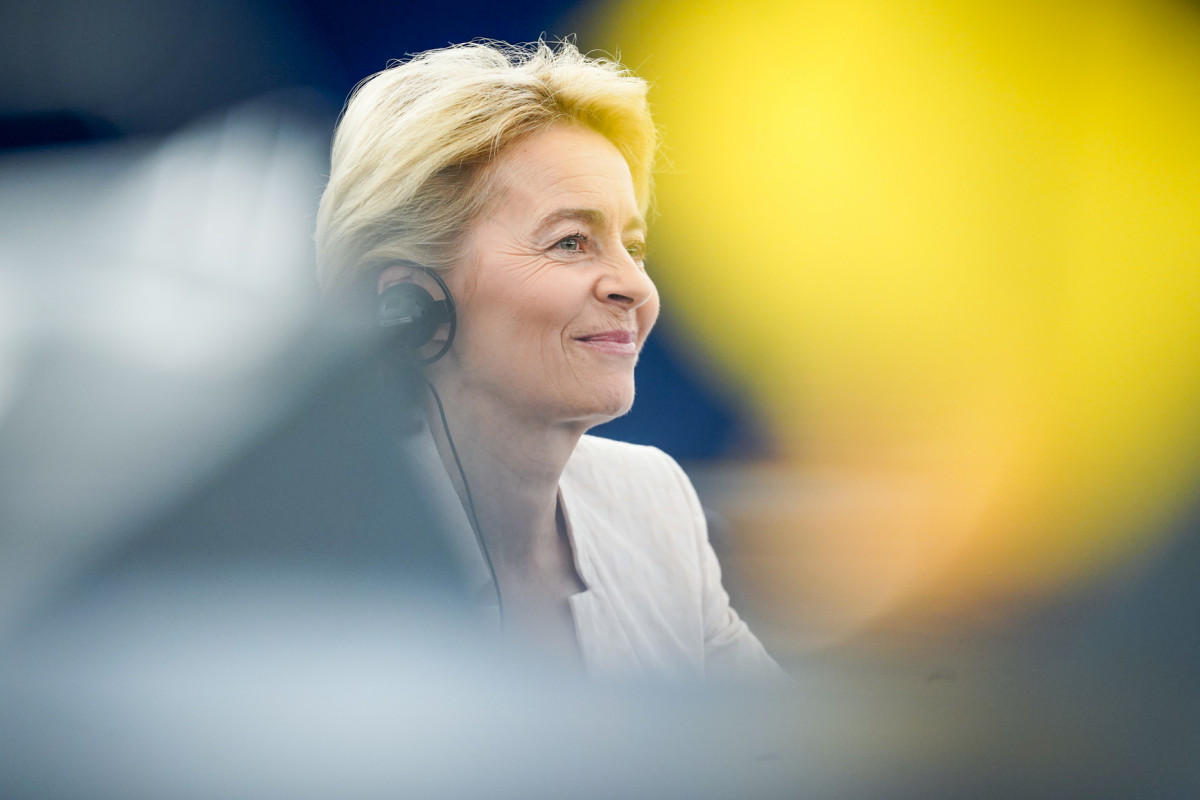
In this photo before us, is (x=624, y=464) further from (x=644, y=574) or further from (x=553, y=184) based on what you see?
(x=553, y=184)

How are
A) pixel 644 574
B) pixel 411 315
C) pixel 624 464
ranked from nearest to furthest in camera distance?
pixel 411 315, pixel 644 574, pixel 624 464

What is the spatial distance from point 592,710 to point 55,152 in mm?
1050

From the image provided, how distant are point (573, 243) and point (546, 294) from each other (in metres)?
0.09

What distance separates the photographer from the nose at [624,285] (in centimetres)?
110

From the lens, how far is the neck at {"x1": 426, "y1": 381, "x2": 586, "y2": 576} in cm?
112

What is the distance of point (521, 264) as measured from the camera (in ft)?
3.57

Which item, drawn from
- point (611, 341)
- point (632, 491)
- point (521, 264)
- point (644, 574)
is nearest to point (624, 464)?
point (632, 491)

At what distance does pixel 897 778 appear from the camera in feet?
3.40

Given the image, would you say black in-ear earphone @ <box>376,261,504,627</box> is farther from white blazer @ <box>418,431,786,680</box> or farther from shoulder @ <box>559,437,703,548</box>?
shoulder @ <box>559,437,703,548</box>

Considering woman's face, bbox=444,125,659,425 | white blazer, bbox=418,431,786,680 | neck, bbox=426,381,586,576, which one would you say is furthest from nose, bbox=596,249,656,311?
white blazer, bbox=418,431,786,680

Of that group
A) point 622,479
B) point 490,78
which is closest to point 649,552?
point 622,479

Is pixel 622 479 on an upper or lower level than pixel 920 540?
upper

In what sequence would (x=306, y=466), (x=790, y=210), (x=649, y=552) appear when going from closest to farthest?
(x=306, y=466)
(x=649, y=552)
(x=790, y=210)

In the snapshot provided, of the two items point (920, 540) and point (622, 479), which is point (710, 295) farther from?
point (920, 540)
